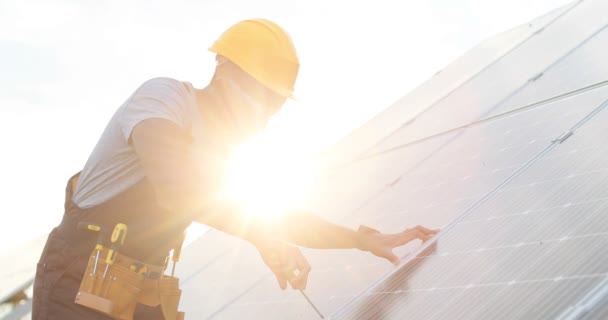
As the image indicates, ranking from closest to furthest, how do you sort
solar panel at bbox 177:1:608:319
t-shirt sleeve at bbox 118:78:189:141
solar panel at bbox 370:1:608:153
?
solar panel at bbox 177:1:608:319 → t-shirt sleeve at bbox 118:78:189:141 → solar panel at bbox 370:1:608:153

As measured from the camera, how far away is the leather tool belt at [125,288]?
11.7 feet

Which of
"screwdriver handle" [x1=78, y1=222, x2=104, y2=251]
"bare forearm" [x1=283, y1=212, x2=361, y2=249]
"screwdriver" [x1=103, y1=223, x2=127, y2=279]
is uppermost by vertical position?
"screwdriver handle" [x1=78, y1=222, x2=104, y2=251]

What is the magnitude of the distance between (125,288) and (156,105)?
37.4 inches

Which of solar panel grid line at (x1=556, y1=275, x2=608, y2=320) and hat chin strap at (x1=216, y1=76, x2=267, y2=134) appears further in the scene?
hat chin strap at (x1=216, y1=76, x2=267, y2=134)

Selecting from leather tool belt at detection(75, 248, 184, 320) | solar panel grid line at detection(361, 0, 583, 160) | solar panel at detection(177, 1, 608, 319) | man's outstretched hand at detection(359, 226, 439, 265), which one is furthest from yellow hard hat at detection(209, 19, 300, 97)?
solar panel grid line at detection(361, 0, 583, 160)

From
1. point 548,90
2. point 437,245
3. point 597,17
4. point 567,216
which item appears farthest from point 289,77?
point 597,17

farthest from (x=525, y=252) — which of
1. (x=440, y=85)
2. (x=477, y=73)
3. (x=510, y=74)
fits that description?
(x=440, y=85)

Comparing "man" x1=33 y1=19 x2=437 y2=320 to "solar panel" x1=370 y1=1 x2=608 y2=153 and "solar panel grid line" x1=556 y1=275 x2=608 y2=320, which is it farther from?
"solar panel" x1=370 y1=1 x2=608 y2=153

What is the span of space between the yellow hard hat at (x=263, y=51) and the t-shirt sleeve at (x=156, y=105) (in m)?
0.53

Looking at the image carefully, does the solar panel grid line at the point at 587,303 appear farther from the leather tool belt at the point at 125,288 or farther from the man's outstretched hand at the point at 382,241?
the leather tool belt at the point at 125,288

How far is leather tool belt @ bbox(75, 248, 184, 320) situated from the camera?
3.56 meters

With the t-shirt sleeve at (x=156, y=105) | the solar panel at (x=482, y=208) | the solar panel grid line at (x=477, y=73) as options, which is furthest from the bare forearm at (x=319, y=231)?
the solar panel grid line at (x=477, y=73)

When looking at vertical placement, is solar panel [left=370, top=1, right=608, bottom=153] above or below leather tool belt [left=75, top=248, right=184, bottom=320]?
below

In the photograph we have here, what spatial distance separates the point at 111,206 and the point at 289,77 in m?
1.23
